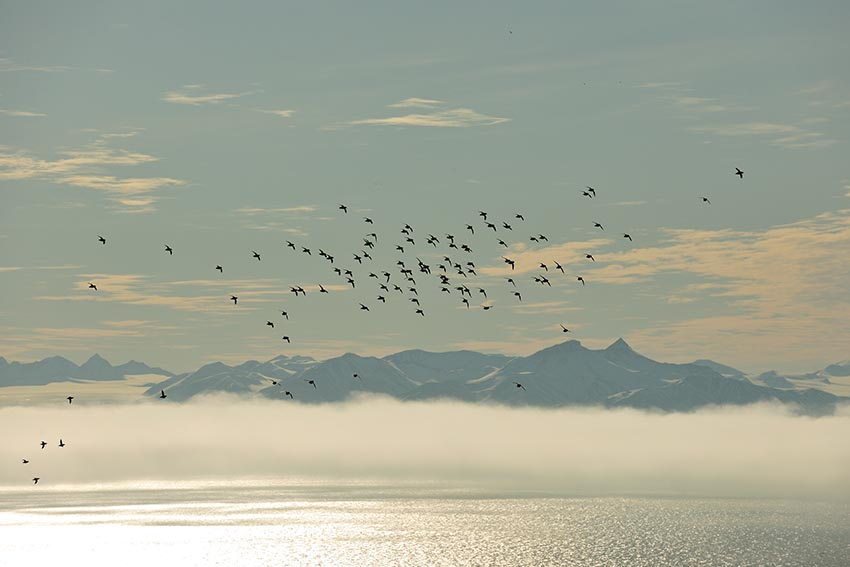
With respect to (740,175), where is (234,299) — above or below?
below

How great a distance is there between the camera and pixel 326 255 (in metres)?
184

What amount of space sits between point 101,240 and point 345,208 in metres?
39.6

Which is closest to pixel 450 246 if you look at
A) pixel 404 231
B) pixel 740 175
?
pixel 404 231

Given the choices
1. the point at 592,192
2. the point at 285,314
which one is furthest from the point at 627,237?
the point at 285,314

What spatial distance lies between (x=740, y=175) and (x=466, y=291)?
53.7m

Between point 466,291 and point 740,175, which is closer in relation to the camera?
point 740,175

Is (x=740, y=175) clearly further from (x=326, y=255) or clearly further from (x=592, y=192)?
(x=326, y=255)

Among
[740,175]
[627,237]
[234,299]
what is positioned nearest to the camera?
[740,175]

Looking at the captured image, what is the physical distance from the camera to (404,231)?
183 meters

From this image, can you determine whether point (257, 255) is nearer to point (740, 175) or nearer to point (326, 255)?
point (326, 255)

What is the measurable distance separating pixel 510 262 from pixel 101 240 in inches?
2642

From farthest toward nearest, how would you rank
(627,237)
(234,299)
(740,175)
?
(627,237)
(234,299)
(740,175)

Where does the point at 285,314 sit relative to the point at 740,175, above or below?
below

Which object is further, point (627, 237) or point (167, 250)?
point (627, 237)
